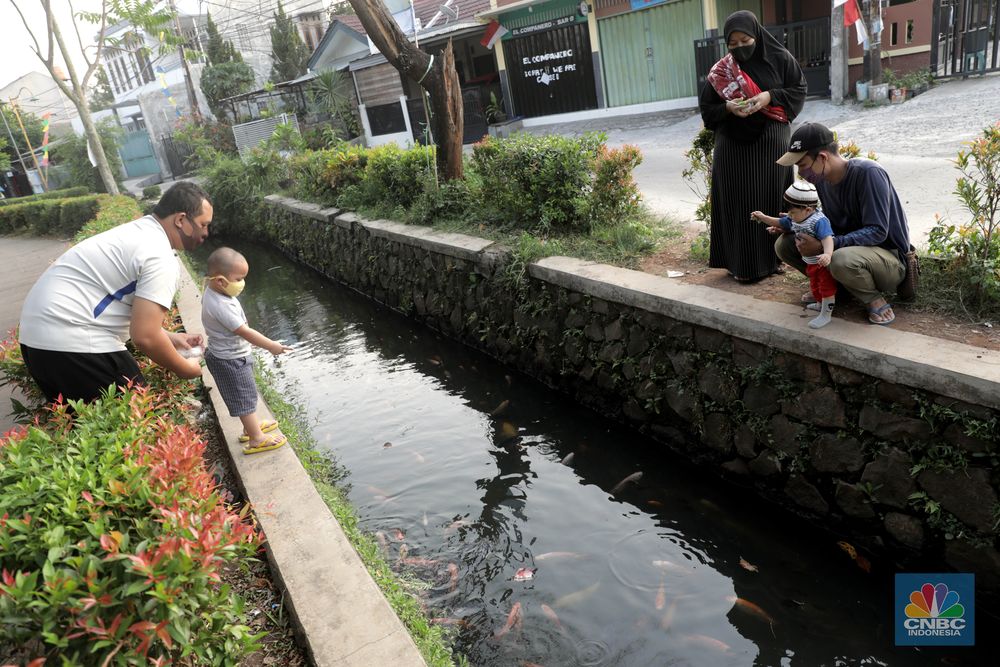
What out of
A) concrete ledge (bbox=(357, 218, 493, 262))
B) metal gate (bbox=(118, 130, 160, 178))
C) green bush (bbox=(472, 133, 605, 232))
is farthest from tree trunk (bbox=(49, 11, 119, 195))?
green bush (bbox=(472, 133, 605, 232))

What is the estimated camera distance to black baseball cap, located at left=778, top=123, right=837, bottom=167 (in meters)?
3.78

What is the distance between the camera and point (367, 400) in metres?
6.78

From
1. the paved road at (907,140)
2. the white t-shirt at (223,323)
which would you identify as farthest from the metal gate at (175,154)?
the white t-shirt at (223,323)

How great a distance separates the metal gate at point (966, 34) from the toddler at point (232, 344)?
13.1m

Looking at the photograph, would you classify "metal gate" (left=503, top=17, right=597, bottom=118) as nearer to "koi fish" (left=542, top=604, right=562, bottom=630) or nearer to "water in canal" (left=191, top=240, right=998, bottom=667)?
"water in canal" (left=191, top=240, right=998, bottom=667)

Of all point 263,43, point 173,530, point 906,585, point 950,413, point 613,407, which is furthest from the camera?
point 263,43

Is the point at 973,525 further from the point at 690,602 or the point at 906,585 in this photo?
the point at 690,602

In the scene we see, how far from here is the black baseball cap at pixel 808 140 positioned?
149 inches

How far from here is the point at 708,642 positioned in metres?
3.44

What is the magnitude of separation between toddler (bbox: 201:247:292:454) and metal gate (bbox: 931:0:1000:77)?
13.1m

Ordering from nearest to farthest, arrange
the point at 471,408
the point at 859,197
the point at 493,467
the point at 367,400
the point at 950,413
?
the point at 950,413 → the point at 859,197 → the point at 493,467 → the point at 471,408 → the point at 367,400

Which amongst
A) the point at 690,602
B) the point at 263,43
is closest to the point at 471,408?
the point at 690,602

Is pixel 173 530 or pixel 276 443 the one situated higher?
pixel 173 530

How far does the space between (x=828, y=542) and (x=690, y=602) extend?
966mm
